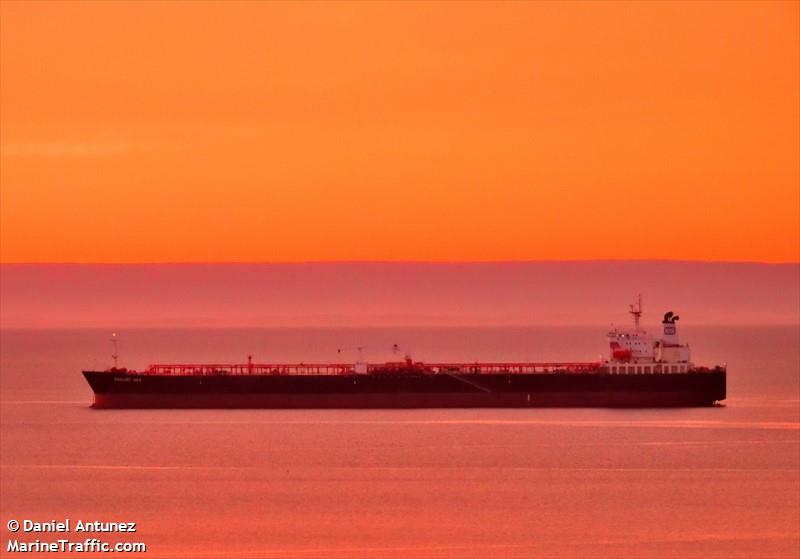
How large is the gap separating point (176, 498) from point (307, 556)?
1104 cm

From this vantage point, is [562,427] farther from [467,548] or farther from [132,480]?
[467,548]

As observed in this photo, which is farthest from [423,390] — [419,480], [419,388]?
[419,480]

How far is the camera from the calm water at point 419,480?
50.3m

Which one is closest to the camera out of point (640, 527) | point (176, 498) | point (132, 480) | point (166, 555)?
point (166, 555)

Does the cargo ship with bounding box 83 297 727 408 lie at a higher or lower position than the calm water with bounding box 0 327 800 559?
higher

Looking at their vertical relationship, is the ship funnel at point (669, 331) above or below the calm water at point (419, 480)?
above

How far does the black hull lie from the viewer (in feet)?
281

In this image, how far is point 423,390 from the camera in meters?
86.4

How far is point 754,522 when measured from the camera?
5316 centimetres

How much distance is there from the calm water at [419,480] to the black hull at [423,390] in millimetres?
822

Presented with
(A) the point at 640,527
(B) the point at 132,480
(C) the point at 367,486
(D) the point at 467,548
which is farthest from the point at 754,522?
(B) the point at 132,480

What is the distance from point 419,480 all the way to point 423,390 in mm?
25341

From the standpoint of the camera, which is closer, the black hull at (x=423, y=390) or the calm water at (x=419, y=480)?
the calm water at (x=419, y=480)

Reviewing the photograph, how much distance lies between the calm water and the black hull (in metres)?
0.82
